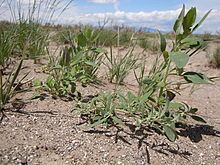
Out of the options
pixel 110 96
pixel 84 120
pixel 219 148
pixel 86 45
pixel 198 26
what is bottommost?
pixel 219 148

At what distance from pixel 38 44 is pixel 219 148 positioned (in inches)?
91.9

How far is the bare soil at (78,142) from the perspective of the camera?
1711 mm

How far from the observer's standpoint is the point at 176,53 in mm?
1888

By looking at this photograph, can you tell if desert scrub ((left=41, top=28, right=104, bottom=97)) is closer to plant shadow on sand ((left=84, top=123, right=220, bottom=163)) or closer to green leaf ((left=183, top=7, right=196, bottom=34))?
plant shadow on sand ((left=84, top=123, right=220, bottom=163))

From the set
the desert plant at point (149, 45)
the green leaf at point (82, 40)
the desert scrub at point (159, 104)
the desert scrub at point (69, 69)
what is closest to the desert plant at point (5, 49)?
the desert scrub at point (69, 69)

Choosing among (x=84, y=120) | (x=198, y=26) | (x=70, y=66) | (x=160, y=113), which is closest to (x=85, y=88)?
(x=70, y=66)

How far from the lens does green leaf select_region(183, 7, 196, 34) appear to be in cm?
194

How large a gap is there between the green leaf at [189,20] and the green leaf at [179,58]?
0.63 feet

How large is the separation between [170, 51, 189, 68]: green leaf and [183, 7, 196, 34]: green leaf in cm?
19

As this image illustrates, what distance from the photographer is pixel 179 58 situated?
1.83 metres

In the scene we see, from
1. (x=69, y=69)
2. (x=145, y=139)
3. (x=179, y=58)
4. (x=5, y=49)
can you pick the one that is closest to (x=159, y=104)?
(x=145, y=139)

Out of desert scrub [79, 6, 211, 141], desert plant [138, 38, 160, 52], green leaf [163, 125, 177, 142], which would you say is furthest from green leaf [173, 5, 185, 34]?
desert plant [138, 38, 160, 52]

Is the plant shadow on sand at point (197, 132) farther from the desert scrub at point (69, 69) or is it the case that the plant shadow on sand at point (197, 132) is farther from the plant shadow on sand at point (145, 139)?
the desert scrub at point (69, 69)

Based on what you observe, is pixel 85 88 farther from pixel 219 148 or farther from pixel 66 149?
pixel 219 148
